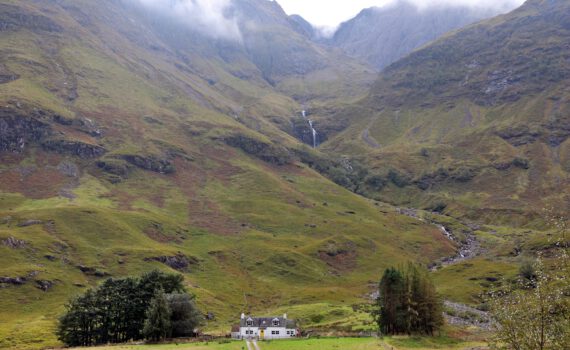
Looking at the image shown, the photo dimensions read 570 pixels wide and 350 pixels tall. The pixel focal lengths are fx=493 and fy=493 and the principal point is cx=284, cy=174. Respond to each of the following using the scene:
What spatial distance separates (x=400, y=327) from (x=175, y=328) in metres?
44.9

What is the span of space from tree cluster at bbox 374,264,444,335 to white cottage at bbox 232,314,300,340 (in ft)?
78.7

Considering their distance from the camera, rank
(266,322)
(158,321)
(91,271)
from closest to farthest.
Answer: (158,321), (266,322), (91,271)

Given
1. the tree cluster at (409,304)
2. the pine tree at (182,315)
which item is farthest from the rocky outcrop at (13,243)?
the tree cluster at (409,304)

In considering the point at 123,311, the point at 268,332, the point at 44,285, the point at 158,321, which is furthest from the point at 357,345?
the point at 44,285

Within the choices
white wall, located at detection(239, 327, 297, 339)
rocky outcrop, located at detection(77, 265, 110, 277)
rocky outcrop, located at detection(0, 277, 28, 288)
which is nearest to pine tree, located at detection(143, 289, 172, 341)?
white wall, located at detection(239, 327, 297, 339)

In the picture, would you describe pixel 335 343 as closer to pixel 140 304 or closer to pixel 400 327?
pixel 400 327

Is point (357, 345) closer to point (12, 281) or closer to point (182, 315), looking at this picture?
point (182, 315)

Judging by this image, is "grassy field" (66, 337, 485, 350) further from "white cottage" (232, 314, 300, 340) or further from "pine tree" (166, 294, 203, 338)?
"white cottage" (232, 314, 300, 340)

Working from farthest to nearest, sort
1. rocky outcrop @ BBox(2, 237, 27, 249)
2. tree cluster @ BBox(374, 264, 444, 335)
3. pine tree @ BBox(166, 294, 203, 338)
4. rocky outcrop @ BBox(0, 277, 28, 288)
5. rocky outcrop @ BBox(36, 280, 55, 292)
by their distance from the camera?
rocky outcrop @ BBox(2, 237, 27, 249) < rocky outcrop @ BBox(36, 280, 55, 292) < rocky outcrop @ BBox(0, 277, 28, 288) < pine tree @ BBox(166, 294, 203, 338) < tree cluster @ BBox(374, 264, 444, 335)

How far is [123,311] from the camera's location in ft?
359

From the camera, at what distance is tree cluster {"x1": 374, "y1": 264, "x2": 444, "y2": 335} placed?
307 feet

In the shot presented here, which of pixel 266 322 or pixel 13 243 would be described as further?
pixel 13 243

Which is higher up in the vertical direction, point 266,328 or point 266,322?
point 266,322

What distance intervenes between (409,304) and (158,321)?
48.1 metres
